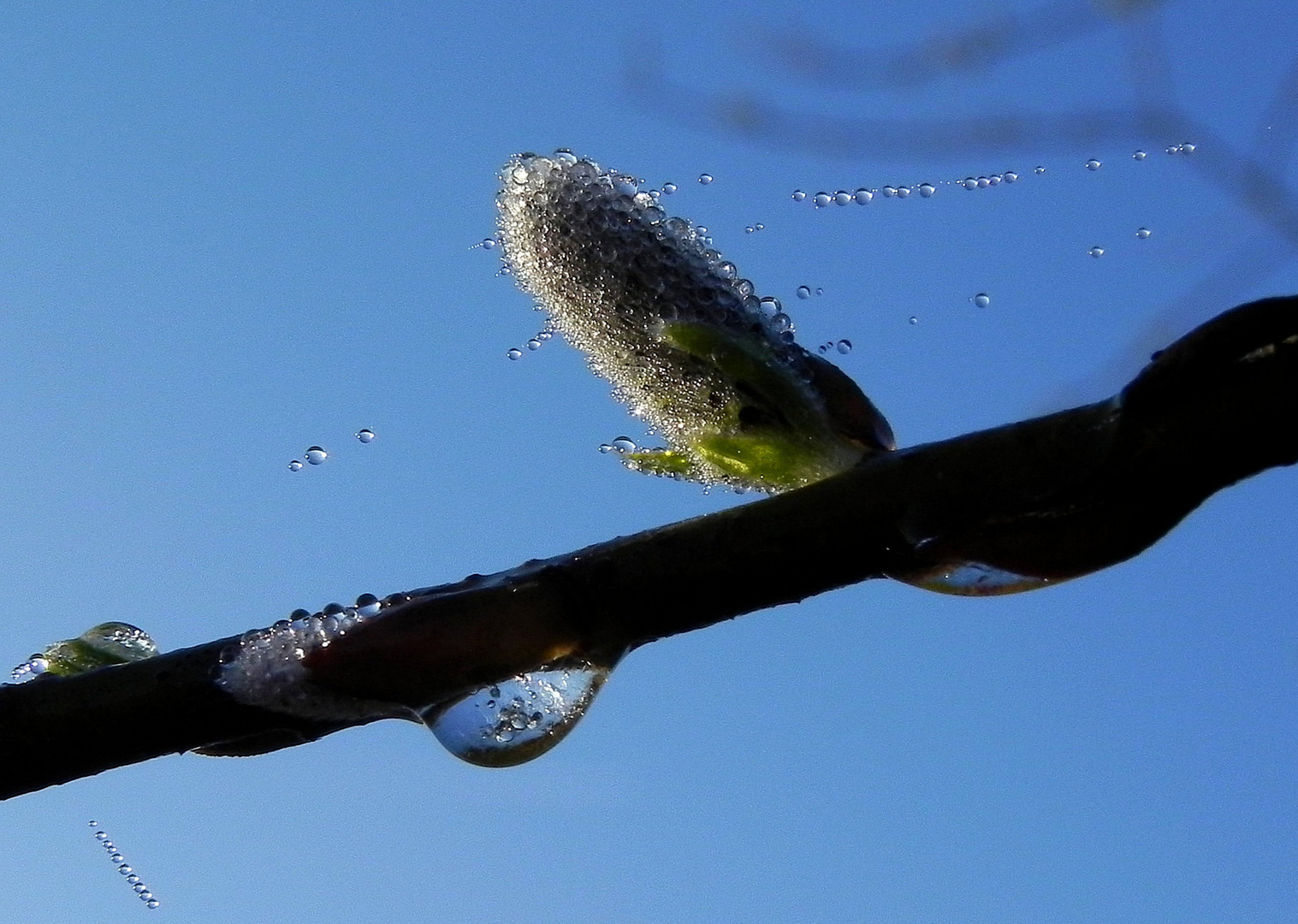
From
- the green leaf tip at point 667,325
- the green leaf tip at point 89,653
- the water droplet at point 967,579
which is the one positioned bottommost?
the green leaf tip at point 89,653

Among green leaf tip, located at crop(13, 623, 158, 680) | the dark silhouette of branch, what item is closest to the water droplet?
the dark silhouette of branch

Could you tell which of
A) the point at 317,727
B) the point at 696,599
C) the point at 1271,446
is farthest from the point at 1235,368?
the point at 317,727

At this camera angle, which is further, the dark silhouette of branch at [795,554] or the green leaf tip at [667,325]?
the green leaf tip at [667,325]

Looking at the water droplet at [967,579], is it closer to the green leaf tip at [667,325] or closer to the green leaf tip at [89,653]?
the green leaf tip at [667,325]

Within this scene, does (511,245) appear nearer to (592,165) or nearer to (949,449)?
(592,165)

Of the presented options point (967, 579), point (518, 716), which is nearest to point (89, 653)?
point (518, 716)

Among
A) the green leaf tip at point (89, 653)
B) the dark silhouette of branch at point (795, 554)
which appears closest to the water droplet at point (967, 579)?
the dark silhouette of branch at point (795, 554)
